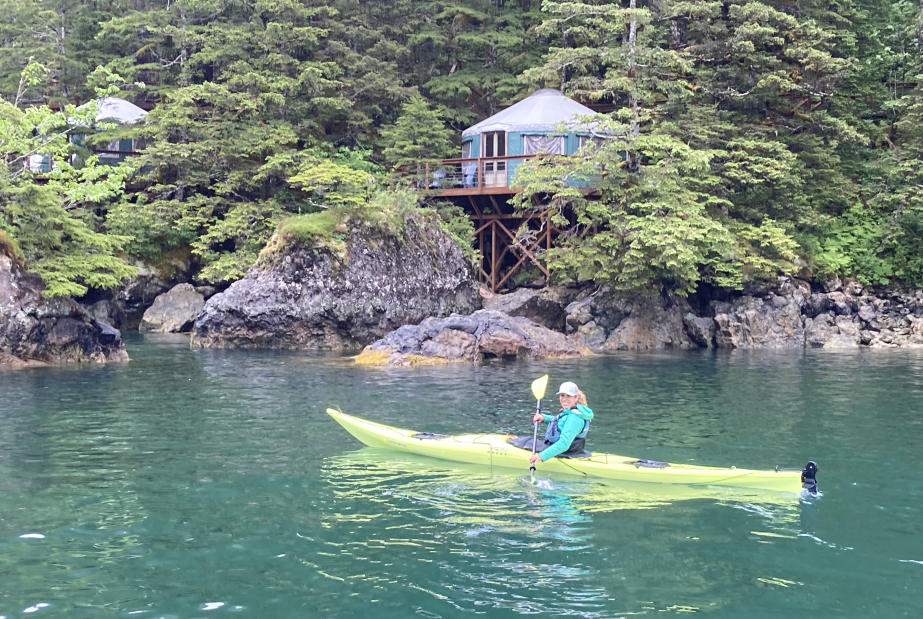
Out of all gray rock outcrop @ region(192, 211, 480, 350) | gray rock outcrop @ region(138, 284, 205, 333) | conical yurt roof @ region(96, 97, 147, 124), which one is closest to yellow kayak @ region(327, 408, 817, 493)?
gray rock outcrop @ region(192, 211, 480, 350)

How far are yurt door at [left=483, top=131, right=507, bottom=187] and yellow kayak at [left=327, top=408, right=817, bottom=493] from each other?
18778 millimetres

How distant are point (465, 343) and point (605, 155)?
794 cm

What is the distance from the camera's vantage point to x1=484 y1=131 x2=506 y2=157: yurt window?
2966 cm

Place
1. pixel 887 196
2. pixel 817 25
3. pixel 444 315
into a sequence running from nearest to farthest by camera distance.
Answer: pixel 444 315, pixel 887 196, pixel 817 25

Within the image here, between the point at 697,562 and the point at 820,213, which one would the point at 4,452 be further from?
the point at 820,213

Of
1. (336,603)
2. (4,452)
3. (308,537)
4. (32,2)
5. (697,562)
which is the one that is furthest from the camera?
(32,2)

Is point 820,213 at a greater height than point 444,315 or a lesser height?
greater

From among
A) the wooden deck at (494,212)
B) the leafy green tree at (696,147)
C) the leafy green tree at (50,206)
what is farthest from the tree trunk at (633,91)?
the leafy green tree at (50,206)

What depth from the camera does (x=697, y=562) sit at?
6867 mm

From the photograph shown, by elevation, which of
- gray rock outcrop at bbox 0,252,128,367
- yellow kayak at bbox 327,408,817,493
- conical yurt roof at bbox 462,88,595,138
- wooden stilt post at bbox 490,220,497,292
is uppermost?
conical yurt roof at bbox 462,88,595,138

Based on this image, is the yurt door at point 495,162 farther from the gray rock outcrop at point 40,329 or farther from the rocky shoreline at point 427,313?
the gray rock outcrop at point 40,329

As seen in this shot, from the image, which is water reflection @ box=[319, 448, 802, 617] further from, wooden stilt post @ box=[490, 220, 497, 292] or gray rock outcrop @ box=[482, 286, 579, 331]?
wooden stilt post @ box=[490, 220, 497, 292]

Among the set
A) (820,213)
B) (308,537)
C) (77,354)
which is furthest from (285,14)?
(308,537)

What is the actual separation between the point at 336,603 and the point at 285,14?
2943 centimetres
